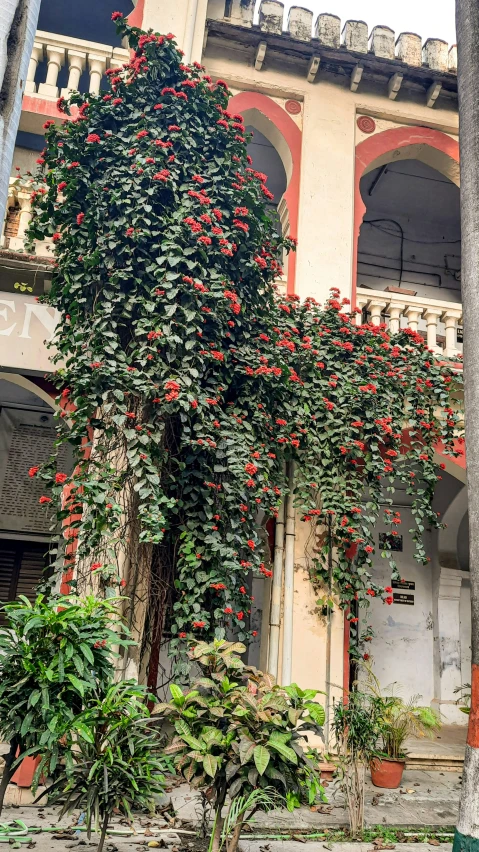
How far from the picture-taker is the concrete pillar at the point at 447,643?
863cm

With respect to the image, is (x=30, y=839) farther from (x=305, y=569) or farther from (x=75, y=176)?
(x=75, y=176)

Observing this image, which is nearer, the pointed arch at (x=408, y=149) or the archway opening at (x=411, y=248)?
Result: the pointed arch at (x=408, y=149)

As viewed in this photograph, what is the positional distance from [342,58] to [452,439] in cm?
461

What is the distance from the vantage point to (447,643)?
28.8 ft

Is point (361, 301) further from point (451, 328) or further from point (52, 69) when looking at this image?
point (52, 69)

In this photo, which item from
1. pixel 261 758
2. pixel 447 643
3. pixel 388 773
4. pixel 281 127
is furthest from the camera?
pixel 447 643

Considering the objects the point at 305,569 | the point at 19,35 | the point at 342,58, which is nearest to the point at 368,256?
the point at 342,58

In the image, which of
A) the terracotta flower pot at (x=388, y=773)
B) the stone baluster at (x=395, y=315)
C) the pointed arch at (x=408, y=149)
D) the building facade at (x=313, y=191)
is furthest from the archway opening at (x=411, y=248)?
the terracotta flower pot at (x=388, y=773)

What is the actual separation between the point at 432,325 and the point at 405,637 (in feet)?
13.9

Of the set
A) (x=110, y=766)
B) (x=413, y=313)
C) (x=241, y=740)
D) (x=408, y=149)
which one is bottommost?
(x=110, y=766)

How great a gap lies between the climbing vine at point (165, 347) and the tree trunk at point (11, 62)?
9.89 feet

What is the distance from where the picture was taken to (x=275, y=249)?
5.62 meters

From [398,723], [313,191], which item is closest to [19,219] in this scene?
[313,191]

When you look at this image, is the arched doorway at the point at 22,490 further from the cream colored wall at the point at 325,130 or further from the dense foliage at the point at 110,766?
the dense foliage at the point at 110,766
